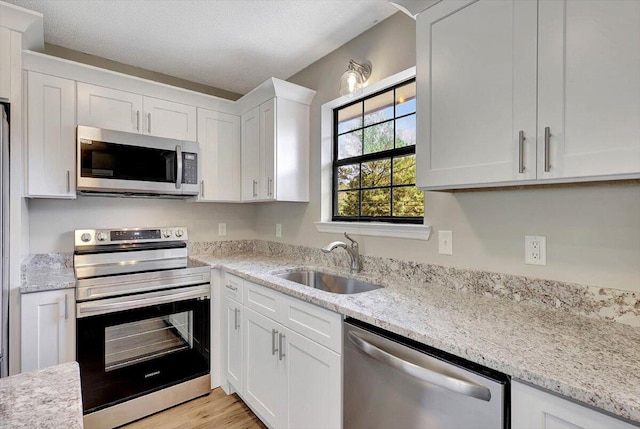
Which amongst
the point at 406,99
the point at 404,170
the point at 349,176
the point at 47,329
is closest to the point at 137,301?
the point at 47,329

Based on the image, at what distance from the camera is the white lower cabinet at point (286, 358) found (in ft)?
4.66

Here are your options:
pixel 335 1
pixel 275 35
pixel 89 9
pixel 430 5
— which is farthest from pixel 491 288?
pixel 89 9

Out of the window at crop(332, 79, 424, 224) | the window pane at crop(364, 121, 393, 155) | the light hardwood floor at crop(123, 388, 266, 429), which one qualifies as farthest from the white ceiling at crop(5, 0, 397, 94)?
the light hardwood floor at crop(123, 388, 266, 429)

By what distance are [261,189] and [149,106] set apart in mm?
1006

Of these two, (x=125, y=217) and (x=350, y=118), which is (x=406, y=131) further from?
(x=125, y=217)

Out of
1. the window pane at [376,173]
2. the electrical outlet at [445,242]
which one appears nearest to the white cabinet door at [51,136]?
the window pane at [376,173]

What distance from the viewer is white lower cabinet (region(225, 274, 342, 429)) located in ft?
4.66

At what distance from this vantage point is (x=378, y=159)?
86.0 inches

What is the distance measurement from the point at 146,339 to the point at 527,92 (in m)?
2.40

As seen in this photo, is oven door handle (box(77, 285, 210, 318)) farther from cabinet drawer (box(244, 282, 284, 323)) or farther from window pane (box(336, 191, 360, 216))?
window pane (box(336, 191, 360, 216))

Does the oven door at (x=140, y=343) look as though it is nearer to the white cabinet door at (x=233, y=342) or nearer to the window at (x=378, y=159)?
the white cabinet door at (x=233, y=342)

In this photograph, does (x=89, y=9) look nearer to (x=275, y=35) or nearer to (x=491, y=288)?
(x=275, y=35)

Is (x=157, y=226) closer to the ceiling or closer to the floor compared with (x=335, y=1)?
closer to the floor

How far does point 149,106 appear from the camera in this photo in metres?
2.41
